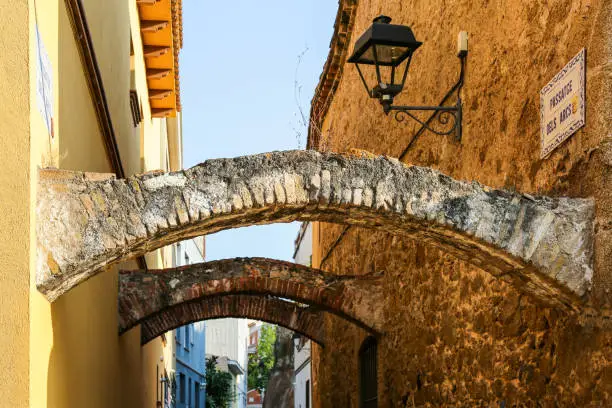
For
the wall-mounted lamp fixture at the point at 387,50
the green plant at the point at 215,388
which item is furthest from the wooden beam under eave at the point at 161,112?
the green plant at the point at 215,388

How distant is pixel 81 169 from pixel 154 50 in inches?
281

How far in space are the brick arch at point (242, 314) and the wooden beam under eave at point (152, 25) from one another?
12.1 ft

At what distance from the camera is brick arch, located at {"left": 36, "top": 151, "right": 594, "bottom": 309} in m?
4.79

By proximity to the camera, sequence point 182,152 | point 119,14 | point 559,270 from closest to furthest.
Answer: point 559,270
point 119,14
point 182,152

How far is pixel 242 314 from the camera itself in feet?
43.9

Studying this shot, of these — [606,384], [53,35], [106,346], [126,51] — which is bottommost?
[606,384]

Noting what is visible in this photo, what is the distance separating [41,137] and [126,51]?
5.96 meters

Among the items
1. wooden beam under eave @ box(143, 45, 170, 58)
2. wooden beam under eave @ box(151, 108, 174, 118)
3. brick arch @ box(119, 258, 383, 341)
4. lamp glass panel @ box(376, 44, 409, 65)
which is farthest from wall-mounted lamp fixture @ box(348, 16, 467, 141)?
wooden beam under eave @ box(151, 108, 174, 118)

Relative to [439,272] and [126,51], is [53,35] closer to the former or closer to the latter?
[439,272]

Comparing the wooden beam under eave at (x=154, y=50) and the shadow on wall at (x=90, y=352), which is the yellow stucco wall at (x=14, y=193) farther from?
the wooden beam under eave at (x=154, y=50)

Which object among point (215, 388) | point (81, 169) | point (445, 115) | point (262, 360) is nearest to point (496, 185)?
point (445, 115)

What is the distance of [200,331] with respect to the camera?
32562 mm

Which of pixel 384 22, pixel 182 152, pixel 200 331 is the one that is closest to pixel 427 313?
pixel 384 22

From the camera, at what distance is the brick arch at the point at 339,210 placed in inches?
189
